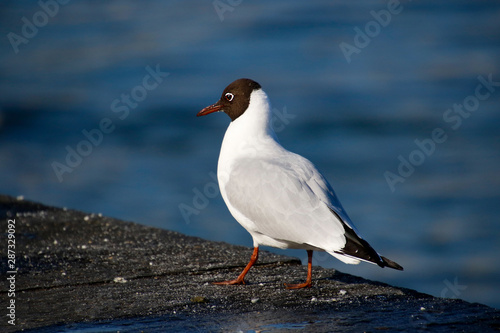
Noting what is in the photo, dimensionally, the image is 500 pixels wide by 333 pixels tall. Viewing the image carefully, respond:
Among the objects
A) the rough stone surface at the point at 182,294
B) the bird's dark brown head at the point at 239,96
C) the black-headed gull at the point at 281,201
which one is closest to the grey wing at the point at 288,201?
the black-headed gull at the point at 281,201

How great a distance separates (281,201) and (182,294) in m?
0.84

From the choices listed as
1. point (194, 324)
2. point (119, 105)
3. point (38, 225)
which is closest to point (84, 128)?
point (119, 105)

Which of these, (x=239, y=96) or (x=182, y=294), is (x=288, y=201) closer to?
(x=182, y=294)

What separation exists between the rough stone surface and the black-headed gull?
0.17 meters

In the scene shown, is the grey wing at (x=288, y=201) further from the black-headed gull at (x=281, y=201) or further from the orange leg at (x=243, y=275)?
the orange leg at (x=243, y=275)

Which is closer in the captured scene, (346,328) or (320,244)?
(346,328)

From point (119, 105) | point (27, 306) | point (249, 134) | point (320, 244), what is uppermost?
point (119, 105)

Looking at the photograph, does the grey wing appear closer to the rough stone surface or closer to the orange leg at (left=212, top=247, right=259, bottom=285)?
the orange leg at (left=212, top=247, right=259, bottom=285)

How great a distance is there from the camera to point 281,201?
13.8 ft

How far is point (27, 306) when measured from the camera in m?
3.59

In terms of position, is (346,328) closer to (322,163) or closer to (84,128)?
(322,163)

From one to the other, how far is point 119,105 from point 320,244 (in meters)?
14.1

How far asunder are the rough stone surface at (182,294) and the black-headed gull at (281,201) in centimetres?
17

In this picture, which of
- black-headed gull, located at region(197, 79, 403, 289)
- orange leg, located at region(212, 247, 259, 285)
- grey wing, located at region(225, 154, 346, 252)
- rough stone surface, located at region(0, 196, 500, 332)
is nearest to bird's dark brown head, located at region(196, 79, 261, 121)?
black-headed gull, located at region(197, 79, 403, 289)
